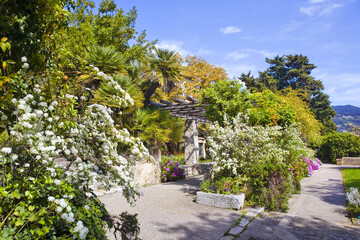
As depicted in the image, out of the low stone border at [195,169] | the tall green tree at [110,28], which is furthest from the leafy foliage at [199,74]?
the low stone border at [195,169]

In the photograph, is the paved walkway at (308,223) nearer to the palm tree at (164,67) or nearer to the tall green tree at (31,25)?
the tall green tree at (31,25)

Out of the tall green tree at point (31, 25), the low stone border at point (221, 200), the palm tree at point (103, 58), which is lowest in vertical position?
the low stone border at point (221, 200)

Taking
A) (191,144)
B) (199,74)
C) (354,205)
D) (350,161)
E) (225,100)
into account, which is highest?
(199,74)

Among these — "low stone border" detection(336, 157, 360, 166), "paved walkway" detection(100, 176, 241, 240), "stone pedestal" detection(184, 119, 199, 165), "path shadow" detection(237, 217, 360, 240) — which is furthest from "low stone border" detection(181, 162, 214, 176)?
"low stone border" detection(336, 157, 360, 166)

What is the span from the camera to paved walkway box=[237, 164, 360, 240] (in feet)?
14.4

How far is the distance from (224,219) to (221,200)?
978 mm

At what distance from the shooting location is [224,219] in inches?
208

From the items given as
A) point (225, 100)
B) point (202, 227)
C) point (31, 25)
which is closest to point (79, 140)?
point (31, 25)

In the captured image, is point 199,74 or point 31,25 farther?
point 199,74

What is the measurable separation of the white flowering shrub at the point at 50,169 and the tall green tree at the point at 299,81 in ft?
108

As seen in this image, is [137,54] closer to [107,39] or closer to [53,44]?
[107,39]

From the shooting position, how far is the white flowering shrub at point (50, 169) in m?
1.84

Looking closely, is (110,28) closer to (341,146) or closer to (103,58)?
(103,58)

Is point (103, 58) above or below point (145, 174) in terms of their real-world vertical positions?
above
